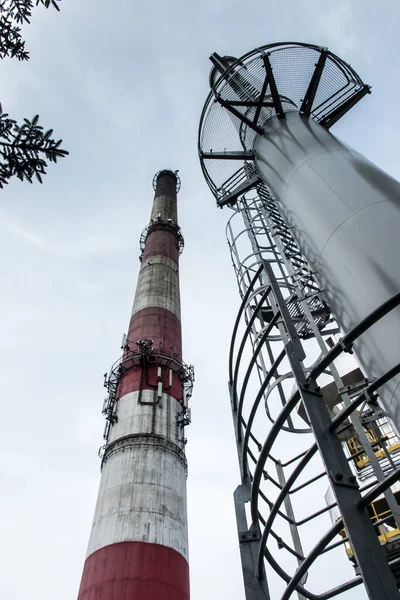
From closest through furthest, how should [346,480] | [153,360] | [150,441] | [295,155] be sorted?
1. [346,480]
2. [295,155]
3. [150,441]
4. [153,360]

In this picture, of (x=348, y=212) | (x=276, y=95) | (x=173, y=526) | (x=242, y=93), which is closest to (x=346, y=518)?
(x=348, y=212)

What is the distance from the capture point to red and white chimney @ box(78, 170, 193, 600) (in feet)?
46.9

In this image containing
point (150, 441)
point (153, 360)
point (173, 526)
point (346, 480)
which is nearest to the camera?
point (346, 480)

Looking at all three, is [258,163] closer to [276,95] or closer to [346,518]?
[276,95]

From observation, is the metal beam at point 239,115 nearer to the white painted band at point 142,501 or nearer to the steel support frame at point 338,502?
the steel support frame at point 338,502

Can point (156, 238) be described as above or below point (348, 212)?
above

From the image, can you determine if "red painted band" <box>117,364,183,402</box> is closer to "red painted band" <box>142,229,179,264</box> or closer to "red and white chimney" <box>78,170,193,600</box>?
"red and white chimney" <box>78,170,193,600</box>

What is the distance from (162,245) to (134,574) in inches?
824

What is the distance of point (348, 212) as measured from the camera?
13.1 ft

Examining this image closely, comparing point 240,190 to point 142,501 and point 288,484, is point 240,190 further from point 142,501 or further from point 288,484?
point 142,501

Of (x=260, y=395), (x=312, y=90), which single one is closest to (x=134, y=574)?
(x=260, y=395)

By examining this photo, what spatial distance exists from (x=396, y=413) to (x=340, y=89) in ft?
18.5

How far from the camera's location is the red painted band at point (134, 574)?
13766 mm

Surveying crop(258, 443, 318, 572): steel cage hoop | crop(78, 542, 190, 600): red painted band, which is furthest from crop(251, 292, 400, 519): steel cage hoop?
crop(78, 542, 190, 600): red painted band
